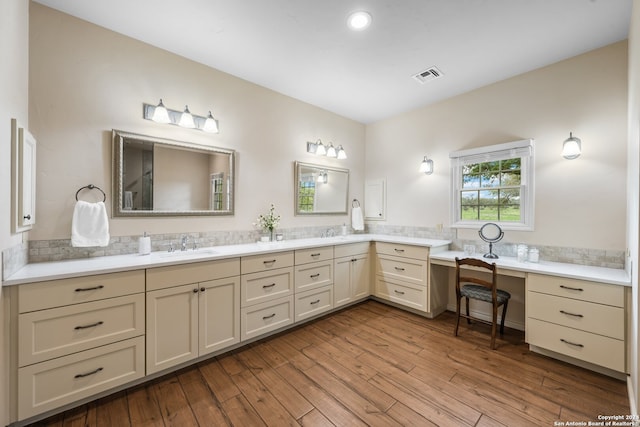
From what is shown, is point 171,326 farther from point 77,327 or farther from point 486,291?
point 486,291

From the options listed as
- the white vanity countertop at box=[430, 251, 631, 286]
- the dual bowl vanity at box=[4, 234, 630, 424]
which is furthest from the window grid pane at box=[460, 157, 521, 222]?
the dual bowl vanity at box=[4, 234, 630, 424]

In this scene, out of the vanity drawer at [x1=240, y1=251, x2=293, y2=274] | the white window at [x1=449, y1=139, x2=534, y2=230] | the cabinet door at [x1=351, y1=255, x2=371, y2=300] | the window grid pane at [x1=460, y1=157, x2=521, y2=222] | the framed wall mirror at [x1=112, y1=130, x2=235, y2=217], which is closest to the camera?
the framed wall mirror at [x1=112, y1=130, x2=235, y2=217]

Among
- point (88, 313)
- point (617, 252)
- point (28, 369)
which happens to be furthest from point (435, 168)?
point (28, 369)

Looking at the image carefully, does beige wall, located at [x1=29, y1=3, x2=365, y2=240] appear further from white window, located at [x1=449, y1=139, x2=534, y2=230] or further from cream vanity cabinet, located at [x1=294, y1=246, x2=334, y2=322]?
white window, located at [x1=449, y1=139, x2=534, y2=230]

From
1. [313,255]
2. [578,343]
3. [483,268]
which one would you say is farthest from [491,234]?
[313,255]

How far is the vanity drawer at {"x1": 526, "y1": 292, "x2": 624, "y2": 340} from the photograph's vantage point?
6.37 feet

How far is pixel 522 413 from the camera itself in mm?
1659

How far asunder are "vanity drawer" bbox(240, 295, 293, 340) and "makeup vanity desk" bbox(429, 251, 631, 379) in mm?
2184

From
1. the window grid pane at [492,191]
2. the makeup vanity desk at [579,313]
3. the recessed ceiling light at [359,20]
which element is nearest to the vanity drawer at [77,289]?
the recessed ceiling light at [359,20]

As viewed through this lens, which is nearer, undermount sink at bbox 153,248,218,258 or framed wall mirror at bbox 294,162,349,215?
undermount sink at bbox 153,248,218,258

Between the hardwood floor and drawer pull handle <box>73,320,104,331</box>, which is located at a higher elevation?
drawer pull handle <box>73,320,104,331</box>

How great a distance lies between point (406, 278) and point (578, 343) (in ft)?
5.11

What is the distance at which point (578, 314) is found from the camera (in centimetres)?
209

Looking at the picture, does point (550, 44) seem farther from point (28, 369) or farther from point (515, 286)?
point (28, 369)
